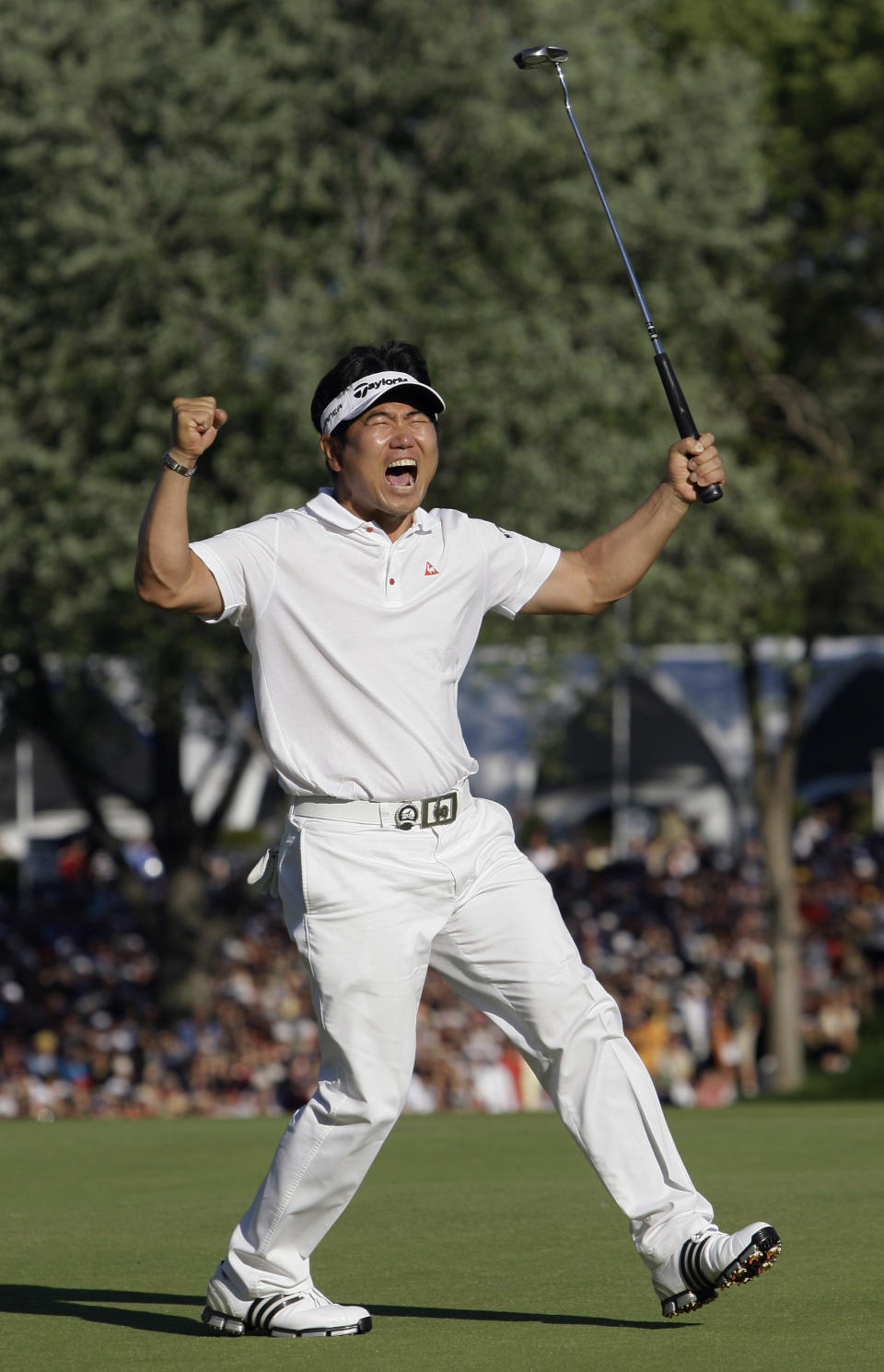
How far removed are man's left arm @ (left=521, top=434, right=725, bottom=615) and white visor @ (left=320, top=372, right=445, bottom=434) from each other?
21.1 inches

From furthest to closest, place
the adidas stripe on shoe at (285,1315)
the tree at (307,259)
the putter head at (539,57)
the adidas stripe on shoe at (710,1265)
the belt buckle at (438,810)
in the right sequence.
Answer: the tree at (307,259) → the putter head at (539,57) → the belt buckle at (438,810) → the adidas stripe on shoe at (285,1315) → the adidas stripe on shoe at (710,1265)

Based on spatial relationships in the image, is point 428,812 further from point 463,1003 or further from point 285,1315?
point 463,1003

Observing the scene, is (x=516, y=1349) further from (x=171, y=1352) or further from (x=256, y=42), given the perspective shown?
(x=256, y=42)

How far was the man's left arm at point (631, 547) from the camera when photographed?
4973 mm

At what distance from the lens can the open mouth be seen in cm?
480

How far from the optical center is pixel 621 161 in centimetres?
1903

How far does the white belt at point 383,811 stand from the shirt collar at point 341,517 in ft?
2.16

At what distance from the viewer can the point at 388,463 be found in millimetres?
4812

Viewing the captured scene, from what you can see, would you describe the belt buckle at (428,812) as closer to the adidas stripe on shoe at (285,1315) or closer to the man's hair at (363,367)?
the man's hair at (363,367)

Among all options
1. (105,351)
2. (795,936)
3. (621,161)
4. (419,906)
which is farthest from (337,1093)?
(795,936)

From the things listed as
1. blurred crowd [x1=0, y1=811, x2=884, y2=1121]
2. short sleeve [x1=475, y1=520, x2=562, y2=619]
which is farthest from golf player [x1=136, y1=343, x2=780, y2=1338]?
blurred crowd [x1=0, y1=811, x2=884, y2=1121]

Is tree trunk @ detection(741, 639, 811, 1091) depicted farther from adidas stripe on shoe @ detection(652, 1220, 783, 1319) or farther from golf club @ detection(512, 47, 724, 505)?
adidas stripe on shoe @ detection(652, 1220, 783, 1319)

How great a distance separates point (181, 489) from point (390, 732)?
2.48ft

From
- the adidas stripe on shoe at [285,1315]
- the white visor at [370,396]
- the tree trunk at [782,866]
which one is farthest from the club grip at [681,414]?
the tree trunk at [782,866]
